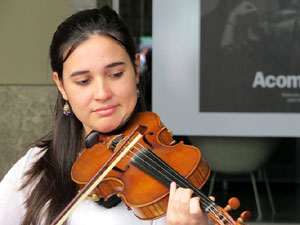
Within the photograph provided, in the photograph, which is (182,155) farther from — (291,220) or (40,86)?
(291,220)

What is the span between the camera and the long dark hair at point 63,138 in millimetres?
1100

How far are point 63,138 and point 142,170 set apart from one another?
0.33 meters

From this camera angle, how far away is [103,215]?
3.56ft

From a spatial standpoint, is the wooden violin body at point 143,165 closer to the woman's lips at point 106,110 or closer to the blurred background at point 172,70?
the woman's lips at point 106,110

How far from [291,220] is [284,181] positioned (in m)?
0.25

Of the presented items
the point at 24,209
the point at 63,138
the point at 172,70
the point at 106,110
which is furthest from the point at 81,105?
the point at 172,70

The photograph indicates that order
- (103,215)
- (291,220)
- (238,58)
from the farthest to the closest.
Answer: (291,220)
(238,58)
(103,215)

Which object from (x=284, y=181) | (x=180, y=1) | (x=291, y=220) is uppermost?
(x=180, y=1)

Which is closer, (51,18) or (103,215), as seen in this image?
(103,215)

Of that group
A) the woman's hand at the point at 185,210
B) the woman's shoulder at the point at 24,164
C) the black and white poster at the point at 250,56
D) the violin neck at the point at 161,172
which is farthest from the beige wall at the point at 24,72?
the woman's hand at the point at 185,210

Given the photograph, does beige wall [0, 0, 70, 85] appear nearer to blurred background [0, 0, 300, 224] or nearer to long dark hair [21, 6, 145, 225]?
blurred background [0, 0, 300, 224]

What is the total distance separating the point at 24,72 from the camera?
2.57 m

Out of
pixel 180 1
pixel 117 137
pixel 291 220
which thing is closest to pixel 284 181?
pixel 291 220

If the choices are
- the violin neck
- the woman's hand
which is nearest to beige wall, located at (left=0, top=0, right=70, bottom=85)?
the violin neck
